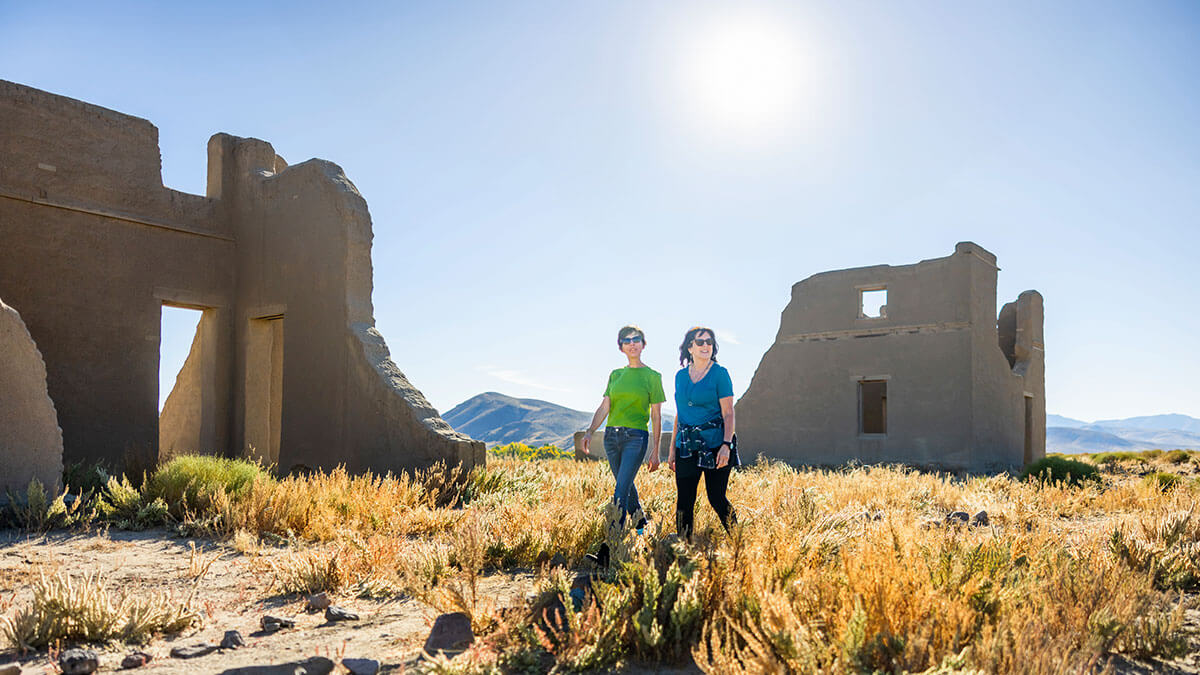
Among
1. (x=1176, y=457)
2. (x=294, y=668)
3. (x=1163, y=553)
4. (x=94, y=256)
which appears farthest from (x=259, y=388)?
(x=1176, y=457)

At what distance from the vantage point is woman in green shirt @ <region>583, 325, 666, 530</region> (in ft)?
19.8

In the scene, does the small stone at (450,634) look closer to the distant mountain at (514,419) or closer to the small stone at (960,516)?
the small stone at (960,516)

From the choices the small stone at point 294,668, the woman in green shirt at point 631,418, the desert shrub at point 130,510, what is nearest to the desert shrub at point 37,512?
the desert shrub at point 130,510

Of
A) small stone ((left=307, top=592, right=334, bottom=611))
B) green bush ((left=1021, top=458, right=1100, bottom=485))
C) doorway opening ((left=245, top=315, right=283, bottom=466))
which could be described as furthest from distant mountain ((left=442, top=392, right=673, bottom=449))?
small stone ((left=307, top=592, right=334, bottom=611))

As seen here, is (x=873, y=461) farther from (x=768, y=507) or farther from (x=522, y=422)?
(x=522, y=422)

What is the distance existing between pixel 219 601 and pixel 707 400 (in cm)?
319

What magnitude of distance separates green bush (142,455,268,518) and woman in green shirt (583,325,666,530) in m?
3.74

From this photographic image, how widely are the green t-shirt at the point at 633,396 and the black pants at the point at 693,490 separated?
597 millimetres

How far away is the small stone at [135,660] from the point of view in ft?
12.5

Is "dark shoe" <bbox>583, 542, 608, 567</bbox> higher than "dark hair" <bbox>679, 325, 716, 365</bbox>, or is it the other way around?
"dark hair" <bbox>679, 325, 716, 365</bbox>

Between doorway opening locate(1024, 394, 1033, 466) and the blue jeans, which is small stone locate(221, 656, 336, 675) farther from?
doorway opening locate(1024, 394, 1033, 466)

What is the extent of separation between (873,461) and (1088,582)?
13892 mm

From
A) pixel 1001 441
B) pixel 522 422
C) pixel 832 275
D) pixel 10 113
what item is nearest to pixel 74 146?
pixel 10 113

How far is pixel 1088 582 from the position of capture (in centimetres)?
447
